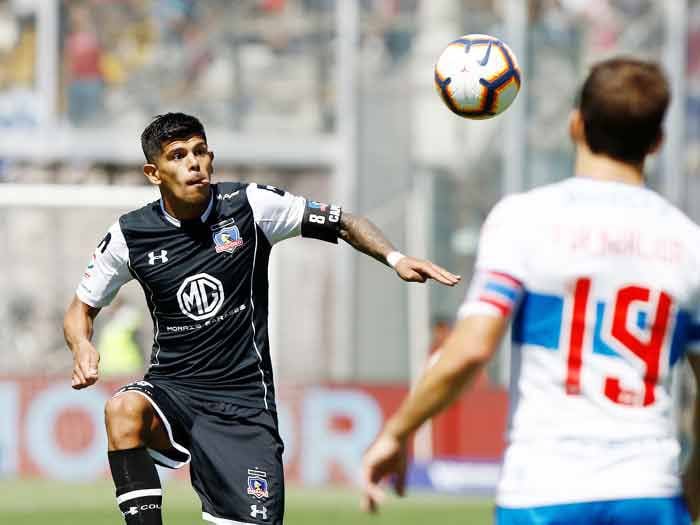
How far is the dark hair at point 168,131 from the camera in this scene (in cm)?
619

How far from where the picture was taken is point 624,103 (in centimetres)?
340

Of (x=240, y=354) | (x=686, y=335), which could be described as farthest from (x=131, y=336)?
(x=686, y=335)

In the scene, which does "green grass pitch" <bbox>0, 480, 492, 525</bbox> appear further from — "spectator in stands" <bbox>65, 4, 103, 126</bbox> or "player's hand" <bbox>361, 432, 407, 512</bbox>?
"player's hand" <bbox>361, 432, 407, 512</bbox>

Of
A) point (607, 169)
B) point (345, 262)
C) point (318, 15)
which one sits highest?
point (318, 15)

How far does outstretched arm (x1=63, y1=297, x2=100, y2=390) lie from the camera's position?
566 cm

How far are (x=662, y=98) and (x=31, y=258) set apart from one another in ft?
46.9

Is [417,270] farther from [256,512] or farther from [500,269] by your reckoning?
[500,269]

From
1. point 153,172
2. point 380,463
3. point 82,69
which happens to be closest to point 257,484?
point 153,172

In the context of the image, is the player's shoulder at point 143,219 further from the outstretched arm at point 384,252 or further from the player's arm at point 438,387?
the player's arm at point 438,387

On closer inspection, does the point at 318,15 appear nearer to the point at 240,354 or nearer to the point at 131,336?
the point at 131,336

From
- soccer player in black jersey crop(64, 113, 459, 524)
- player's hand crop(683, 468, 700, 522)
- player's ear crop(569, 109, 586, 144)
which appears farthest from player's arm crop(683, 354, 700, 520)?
soccer player in black jersey crop(64, 113, 459, 524)

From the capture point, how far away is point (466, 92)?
6469mm

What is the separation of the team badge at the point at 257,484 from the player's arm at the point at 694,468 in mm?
2586

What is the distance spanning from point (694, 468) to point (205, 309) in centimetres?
293
